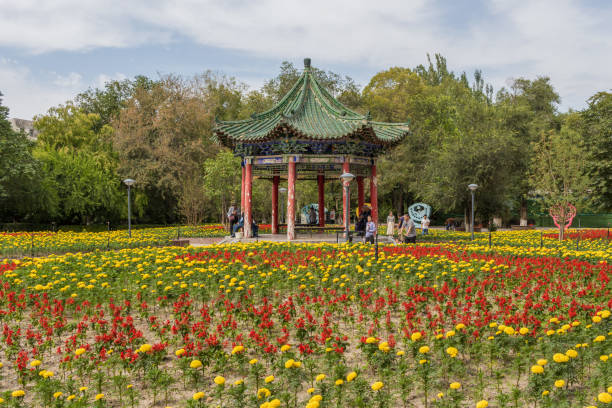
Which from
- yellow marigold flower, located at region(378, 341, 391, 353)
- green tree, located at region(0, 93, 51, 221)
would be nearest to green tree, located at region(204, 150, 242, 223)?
green tree, located at region(0, 93, 51, 221)

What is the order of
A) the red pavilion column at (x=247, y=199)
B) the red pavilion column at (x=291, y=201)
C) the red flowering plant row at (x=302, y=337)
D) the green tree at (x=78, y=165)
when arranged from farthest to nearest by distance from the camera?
the green tree at (x=78, y=165)
the red pavilion column at (x=247, y=199)
the red pavilion column at (x=291, y=201)
the red flowering plant row at (x=302, y=337)

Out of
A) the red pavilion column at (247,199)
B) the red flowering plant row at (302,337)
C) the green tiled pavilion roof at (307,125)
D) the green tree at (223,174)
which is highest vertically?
the green tiled pavilion roof at (307,125)

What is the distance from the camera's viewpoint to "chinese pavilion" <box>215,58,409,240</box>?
20.2 m

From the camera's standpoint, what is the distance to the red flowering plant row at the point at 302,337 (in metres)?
4.83

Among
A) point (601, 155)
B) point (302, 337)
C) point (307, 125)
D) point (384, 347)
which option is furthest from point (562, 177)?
point (384, 347)

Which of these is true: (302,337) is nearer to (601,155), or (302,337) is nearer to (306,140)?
(306,140)

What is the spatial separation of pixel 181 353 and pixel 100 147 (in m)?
39.2

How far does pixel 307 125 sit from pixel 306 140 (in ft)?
2.53

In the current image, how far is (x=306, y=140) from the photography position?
20.6m

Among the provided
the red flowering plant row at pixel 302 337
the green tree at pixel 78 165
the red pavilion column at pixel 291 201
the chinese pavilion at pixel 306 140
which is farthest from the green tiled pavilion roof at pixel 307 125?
the green tree at pixel 78 165

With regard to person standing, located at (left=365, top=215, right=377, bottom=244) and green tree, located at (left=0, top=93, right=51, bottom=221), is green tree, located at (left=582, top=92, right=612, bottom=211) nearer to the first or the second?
person standing, located at (left=365, top=215, right=377, bottom=244)

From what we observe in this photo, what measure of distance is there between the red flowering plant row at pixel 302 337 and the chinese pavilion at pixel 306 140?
944cm

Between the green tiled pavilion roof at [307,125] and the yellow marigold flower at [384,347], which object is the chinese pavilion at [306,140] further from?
the yellow marigold flower at [384,347]

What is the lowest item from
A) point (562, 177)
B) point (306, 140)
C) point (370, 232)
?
point (370, 232)
